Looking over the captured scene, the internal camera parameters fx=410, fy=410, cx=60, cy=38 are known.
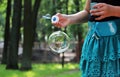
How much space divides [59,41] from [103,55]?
0.41m

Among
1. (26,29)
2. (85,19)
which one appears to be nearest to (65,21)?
(85,19)

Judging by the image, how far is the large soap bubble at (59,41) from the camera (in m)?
2.87

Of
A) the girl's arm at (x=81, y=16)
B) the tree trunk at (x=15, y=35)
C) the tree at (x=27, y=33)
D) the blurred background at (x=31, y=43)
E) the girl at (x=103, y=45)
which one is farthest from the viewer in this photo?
the tree trunk at (x=15, y=35)

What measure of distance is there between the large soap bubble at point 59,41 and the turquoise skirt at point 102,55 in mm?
209

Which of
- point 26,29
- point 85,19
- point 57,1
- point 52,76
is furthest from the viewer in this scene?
point 57,1

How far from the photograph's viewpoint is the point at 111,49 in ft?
8.64

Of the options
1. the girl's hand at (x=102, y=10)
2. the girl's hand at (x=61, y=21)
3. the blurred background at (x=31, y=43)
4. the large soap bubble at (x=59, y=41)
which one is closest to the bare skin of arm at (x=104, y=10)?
the girl's hand at (x=102, y=10)

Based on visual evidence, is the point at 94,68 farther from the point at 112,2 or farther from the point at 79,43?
the point at 79,43

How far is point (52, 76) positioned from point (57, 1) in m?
16.4

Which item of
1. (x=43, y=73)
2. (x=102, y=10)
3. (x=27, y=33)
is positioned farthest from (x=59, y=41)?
(x=27, y=33)

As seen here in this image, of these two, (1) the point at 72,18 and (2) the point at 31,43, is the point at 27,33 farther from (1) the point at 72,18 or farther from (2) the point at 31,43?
(1) the point at 72,18

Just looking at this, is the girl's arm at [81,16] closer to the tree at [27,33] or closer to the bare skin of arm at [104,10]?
the bare skin of arm at [104,10]

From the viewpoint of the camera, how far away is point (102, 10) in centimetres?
243

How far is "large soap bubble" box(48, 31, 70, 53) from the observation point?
2871 millimetres
